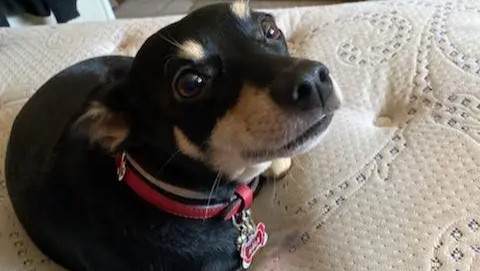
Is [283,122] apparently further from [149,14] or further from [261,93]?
[149,14]

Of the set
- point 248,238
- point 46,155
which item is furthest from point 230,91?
point 46,155

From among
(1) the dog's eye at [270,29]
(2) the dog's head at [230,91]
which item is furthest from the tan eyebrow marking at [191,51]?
(1) the dog's eye at [270,29]

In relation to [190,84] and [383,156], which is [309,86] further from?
[383,156]

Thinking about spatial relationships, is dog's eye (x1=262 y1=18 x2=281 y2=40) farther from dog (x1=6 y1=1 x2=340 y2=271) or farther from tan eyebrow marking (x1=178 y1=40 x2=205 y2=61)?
tan eyebrow marking (x1=178 y1=40 x2=205 y2=61)

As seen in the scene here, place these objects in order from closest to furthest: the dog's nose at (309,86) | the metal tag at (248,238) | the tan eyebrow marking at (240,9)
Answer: the dog's nose at (309,86)
the tan eyebrow marking at (240,9)
the metal tag at (248,238)

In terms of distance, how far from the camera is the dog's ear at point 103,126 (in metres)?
1.01

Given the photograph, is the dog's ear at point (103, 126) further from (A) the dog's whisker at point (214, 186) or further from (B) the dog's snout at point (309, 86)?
(B) the dog's snout at point (309, 86)

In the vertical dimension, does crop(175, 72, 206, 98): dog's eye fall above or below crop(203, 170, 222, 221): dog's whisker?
above

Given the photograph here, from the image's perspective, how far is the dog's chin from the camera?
35.6 inches

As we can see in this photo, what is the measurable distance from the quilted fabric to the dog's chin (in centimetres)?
22

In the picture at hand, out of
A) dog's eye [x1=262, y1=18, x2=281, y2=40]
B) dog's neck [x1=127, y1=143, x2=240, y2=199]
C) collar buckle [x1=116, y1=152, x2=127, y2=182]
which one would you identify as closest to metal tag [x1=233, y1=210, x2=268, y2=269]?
dog's neck [x1=127, y1=143, x2=240, y2=199]

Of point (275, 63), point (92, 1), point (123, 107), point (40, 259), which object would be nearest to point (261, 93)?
point (275, 63)

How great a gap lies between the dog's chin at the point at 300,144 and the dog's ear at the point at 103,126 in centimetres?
23

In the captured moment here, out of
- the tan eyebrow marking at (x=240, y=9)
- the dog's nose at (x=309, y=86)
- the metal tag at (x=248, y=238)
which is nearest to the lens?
the dog's nose at (x=309, y=86)
